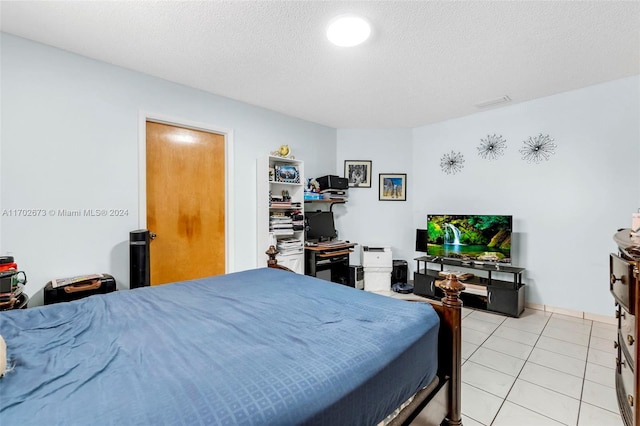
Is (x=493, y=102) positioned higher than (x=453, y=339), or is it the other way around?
(x=493, y=102)

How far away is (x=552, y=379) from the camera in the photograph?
201 centimetres

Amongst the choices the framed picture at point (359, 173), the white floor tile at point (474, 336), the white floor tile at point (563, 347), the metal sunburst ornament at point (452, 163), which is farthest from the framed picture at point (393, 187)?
the white floor tile at point (563, 347)

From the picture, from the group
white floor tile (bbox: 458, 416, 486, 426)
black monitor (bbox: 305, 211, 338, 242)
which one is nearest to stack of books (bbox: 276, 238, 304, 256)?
black monitor (bbox: 305, 211, 338, 242)

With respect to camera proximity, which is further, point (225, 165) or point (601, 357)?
point (225, 165)

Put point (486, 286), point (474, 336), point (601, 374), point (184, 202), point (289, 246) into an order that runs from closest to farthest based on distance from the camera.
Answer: point (601, 374), point (474, 336), point (184, 202), point (486, 286), point (289, 246)

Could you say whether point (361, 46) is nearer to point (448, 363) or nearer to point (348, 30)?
point (348, 30)

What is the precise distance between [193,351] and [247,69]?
2.49 metres

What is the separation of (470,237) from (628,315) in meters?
2.29

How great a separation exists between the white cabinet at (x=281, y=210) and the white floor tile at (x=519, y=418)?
2372 mm

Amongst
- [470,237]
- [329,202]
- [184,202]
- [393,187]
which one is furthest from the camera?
[393,187]

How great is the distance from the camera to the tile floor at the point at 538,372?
1674mm

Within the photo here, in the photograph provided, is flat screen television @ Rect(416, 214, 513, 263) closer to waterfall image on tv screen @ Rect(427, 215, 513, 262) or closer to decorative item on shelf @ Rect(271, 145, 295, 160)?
waterfall image on tv screen @ Rect(427, 215, 513, 262)

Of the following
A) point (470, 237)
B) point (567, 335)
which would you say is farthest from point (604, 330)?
point (470, 237)

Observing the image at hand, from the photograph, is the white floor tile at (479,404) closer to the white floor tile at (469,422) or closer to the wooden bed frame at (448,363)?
the white floor tile at (469,422)
